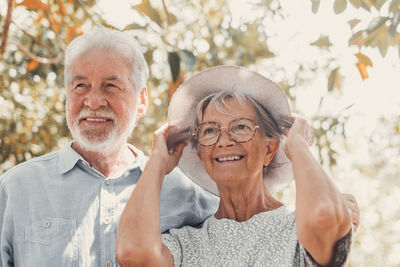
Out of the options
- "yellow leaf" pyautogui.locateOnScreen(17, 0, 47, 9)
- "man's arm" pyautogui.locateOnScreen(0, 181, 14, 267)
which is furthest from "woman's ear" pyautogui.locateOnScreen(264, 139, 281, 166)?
"yellow leaf" pyautogui.locateOnScreen(17, 0, 47, 9)

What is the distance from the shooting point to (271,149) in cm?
233

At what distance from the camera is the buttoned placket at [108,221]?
7.20ft

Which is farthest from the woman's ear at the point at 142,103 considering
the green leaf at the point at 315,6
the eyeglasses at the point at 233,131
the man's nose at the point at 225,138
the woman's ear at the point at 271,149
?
the green leaf at the point at 315,6

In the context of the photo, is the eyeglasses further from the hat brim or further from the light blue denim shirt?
the light blue denim shirt

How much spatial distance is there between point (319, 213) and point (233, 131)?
0.60 m

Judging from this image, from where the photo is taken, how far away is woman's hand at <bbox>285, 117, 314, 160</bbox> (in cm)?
204

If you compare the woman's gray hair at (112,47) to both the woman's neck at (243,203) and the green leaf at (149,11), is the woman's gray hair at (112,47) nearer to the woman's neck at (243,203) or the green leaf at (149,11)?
the green leaf at (149,11)

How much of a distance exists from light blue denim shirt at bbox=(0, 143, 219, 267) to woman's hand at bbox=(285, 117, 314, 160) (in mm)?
654

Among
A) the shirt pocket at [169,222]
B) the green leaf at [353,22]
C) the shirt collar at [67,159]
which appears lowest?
the shirt pocket at [169,222]

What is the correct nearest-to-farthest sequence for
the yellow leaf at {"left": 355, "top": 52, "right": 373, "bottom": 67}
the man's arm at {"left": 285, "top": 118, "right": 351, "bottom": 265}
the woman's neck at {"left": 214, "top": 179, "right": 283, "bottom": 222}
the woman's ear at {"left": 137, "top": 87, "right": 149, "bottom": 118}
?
the man's arm at {"left": 285, "top": 118, "right": 351, "bottom": 265}, the woman's neck at {"left": 214, "top": 179, "right": 283, "bottom": 222}, the yellow leaf at {"left": 355, "top": 52, "right": 373, "bottom": 67}, the woman's ear at {"left": 137, "top": 87, "right": 149, "bottom": 118}

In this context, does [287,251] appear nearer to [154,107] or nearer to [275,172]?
[275,172]

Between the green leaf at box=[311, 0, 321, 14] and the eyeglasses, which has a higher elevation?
the green leaf at box=[311, 0, 321, 14]

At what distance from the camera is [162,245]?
210 centimetres

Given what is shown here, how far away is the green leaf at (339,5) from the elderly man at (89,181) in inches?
41.3
